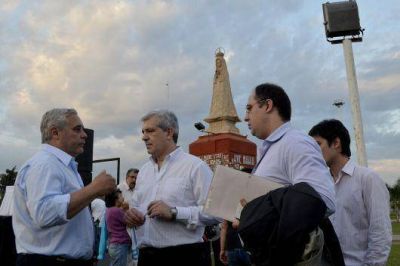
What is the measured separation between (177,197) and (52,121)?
40.1 inches

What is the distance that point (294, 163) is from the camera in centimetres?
212

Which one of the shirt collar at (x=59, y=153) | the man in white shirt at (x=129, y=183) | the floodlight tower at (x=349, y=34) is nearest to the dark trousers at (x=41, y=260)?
the shirt collar at (x=59, y=153)

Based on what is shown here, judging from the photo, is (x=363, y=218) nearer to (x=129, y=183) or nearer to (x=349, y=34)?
(x=129, y=183)

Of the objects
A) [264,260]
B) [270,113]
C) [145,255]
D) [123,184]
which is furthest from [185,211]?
[123,184]

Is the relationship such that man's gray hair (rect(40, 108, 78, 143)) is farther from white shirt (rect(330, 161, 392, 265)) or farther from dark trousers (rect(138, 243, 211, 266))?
white shirt (rect(330, 161, 392, 265))

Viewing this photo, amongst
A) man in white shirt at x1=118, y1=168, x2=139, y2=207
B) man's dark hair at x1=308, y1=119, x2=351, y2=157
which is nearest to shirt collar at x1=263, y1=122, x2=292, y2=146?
man's dark hair at x1=308, y1=119, x2=351, y2=157

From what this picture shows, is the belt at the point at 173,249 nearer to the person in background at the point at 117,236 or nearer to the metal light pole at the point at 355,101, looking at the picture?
the person in background at the point at 117,236

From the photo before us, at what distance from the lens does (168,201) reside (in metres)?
3.18

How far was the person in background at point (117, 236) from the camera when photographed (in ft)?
21.3

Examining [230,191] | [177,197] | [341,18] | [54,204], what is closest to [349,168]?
[230,191]

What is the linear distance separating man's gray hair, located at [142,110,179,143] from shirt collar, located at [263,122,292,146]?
118 cm

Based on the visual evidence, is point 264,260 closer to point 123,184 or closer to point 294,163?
point 294,163

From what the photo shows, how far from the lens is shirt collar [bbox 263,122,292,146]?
229cm

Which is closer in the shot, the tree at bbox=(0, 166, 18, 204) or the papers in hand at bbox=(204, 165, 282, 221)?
the papers in hand at bbox=(204, 165, 282, 221)
